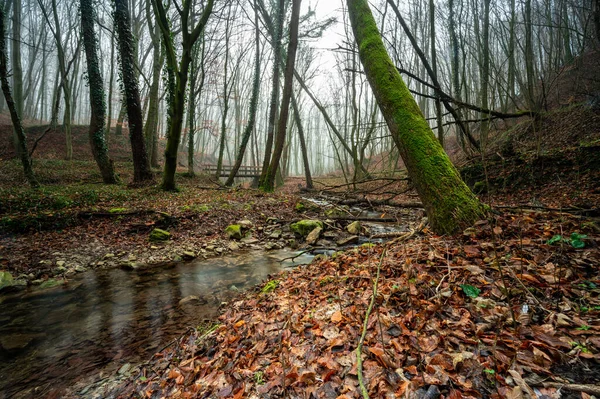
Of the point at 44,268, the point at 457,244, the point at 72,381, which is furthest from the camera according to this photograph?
the point at 44,268

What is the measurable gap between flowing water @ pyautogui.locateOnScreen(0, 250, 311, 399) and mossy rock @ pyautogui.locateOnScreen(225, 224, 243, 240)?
143 centimetres

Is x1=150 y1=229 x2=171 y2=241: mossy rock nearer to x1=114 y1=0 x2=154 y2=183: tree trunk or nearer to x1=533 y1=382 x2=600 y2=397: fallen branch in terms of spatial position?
x1=114 y1=0 x2=154 y2=183: tree trunk

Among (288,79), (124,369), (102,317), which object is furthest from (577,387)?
(288,79)

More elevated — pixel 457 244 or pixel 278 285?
pixel 457 244

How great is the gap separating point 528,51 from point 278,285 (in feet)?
45.1

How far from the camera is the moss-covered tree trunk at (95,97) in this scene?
10245 millimetres

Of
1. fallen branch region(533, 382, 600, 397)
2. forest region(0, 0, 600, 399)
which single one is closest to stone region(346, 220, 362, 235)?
forest region(0, 0, 600, 399)

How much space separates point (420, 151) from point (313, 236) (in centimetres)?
353

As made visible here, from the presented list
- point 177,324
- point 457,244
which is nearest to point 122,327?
point 177,324

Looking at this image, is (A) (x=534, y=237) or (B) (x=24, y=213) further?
(B) (x=24, y=213)

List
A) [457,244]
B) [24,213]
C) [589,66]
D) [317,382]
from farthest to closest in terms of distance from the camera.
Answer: [589,66]
[24,213]
[457,244]
[317,382]

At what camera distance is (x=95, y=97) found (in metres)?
10.6

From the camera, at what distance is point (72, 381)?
2553mm

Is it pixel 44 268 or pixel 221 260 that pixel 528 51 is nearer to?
pixel 221 260
